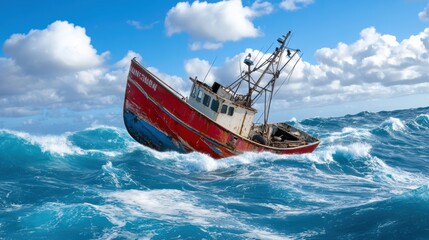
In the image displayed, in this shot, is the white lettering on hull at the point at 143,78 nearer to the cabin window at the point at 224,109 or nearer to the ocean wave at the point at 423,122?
the cabin window at the point at 224,109

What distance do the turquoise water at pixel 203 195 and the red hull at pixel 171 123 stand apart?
57cm

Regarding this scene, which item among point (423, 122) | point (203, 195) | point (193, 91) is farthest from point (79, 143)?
point (423, 122)

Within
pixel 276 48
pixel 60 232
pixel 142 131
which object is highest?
pixel 276 48

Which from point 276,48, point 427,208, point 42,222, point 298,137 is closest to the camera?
point 42,222

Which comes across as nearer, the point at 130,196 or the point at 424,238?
the point at 424,238

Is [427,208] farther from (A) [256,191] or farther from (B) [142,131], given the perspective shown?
(B) [142,131]

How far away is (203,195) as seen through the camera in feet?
40.2

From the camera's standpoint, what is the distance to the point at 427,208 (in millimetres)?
9695

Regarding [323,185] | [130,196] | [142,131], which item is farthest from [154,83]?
[323,185]

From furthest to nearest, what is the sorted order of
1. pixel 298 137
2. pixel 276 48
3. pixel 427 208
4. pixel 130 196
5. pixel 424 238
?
pixel 298 137 → pixel 276 48 → pixel 130 196 → pixel 427 208 → pixel 424 238

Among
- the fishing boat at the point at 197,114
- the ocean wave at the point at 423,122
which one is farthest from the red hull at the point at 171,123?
the ocean wave at the point at 423,122

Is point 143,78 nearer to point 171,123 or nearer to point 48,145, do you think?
point 171,123

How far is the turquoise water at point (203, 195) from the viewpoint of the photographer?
870cm

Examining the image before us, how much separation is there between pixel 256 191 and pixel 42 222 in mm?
6877
